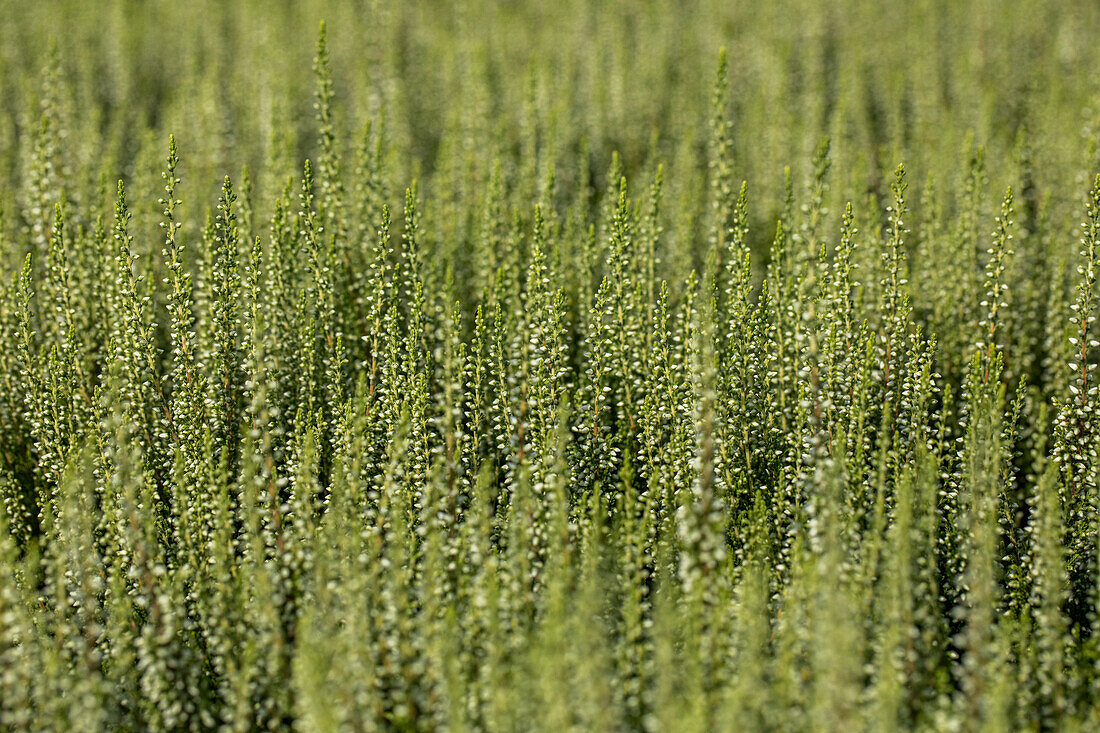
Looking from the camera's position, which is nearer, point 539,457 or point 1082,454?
point 539,457

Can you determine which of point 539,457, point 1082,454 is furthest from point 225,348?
point 1082,454

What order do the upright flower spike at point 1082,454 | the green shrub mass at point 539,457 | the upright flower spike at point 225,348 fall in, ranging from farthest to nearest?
the upright flower spike at point 225,348 → the upright flower spike at point 1082,454 → the green shrub mass at point 539,457

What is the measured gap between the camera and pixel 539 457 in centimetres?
1421

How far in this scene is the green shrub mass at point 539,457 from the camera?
11602 mm

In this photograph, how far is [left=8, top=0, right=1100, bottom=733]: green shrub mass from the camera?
1160 cm

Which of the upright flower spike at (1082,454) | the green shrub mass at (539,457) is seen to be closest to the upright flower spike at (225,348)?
the green shrub mass at (539,457)

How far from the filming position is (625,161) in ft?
88.1

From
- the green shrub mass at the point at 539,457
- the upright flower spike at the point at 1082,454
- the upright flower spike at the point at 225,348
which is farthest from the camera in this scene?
the upright flower spike at the point at 225,348

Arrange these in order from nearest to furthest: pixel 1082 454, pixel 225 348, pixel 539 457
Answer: pixel 539 457, pixel 1082 454, pixel 225 348

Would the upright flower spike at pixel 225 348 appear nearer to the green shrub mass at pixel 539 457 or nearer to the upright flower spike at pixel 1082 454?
the green shrub mass at pixel 539 457

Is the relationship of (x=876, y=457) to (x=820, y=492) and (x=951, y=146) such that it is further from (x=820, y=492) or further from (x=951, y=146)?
(x=951, y=146)

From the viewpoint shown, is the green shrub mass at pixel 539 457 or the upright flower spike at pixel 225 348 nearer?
the green shrub mass at pixel 539 457

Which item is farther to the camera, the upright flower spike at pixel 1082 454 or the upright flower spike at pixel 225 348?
the upright flower spike at pixel 225 348

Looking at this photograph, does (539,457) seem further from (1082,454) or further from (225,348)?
(1082,454)
